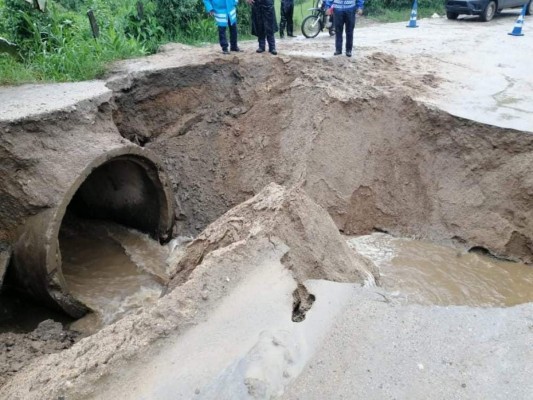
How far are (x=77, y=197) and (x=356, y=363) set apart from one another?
19.3 ft

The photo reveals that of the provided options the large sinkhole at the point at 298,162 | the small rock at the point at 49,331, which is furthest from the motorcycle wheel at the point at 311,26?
the small rock at the point at 49,331

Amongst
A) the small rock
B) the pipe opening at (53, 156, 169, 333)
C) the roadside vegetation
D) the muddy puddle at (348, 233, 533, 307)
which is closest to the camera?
the small rock

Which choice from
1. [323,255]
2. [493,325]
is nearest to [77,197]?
[323,255]

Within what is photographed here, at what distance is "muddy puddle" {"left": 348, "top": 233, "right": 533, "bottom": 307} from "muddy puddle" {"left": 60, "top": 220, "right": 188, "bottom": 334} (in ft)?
8.76

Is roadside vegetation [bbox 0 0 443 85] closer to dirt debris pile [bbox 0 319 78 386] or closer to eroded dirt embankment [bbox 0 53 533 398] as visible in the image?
eroded dirt embankment [bbox 0 53 533 398]

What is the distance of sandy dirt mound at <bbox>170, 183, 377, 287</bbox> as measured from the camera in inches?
147

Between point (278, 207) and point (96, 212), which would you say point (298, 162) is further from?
point (96, 212)

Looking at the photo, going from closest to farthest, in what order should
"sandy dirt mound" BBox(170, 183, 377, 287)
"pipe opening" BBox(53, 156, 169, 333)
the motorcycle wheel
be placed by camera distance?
"sandy dirt mound" BBox(170, 183, 377, 287), "pipe opening" BBox(53, 156, 169, 333), the motorcycle wheel

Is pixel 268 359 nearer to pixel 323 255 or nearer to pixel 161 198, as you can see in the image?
pixel 323 255

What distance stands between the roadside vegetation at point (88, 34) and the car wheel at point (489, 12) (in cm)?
676

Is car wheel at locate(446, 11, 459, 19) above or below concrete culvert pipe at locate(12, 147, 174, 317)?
above

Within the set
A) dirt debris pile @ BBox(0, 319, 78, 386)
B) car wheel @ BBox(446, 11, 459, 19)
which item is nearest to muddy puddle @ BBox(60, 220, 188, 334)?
dirt debris pile @ BBox(0, 319, 78, 386)

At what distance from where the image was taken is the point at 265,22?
25.6ft

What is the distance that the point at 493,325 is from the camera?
303cm
